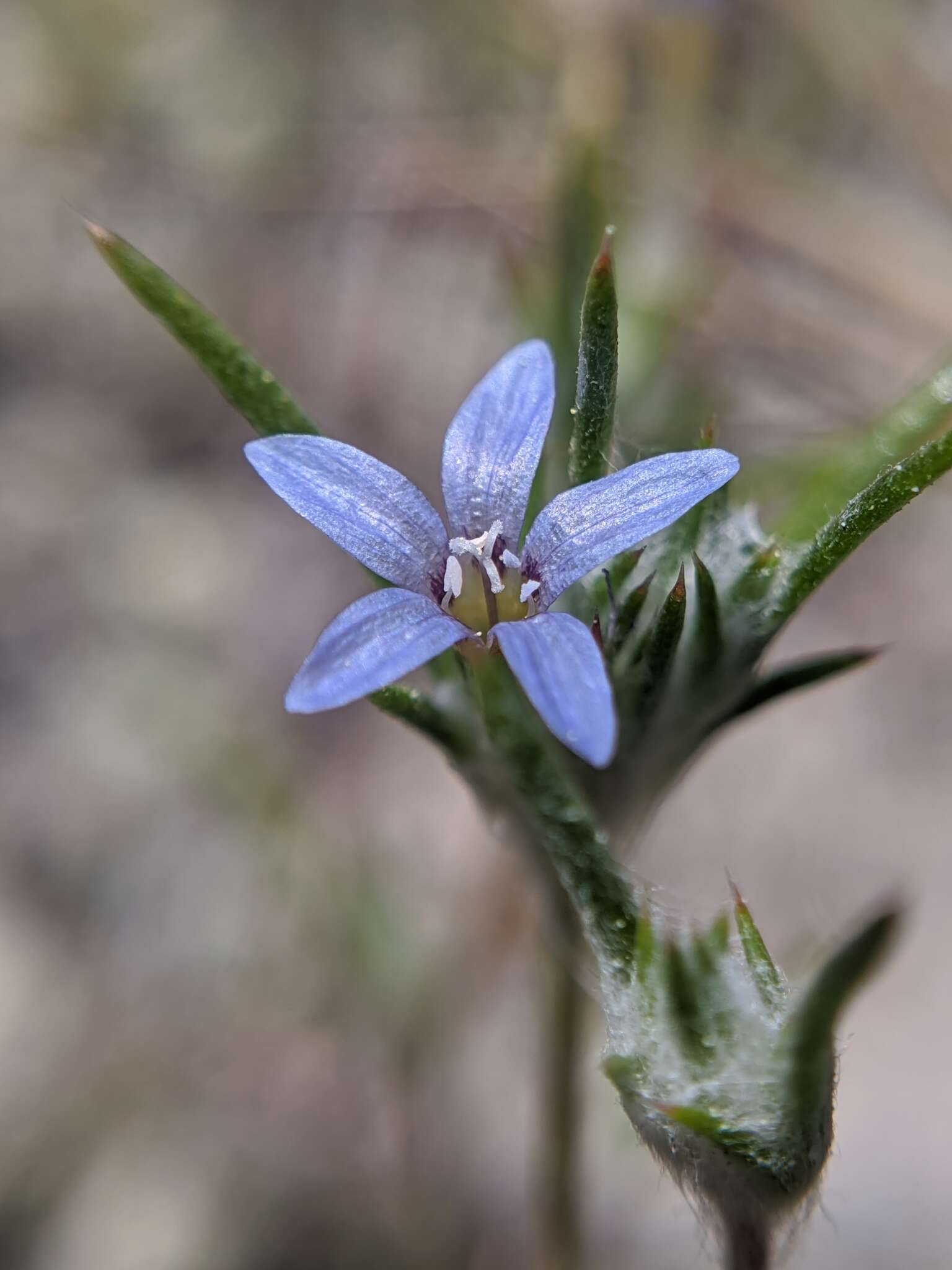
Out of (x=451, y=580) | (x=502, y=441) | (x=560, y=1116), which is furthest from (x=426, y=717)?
(x=560, y=1116)

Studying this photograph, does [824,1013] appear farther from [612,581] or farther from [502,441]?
[502,441]

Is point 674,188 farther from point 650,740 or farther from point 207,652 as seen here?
point 650,740

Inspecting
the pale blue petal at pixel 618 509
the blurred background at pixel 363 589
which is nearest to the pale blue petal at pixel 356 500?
the pale blue petal at pixel 618 509

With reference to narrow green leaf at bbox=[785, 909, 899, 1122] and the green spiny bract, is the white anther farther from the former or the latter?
narrow green leaf at bbox=[785, 909, 899, 1122]

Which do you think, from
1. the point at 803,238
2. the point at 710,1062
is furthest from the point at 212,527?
the point at 710,1062

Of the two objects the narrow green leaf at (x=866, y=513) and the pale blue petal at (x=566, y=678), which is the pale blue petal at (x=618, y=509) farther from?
→ the narrow green leaf at (x=866, y=513)
